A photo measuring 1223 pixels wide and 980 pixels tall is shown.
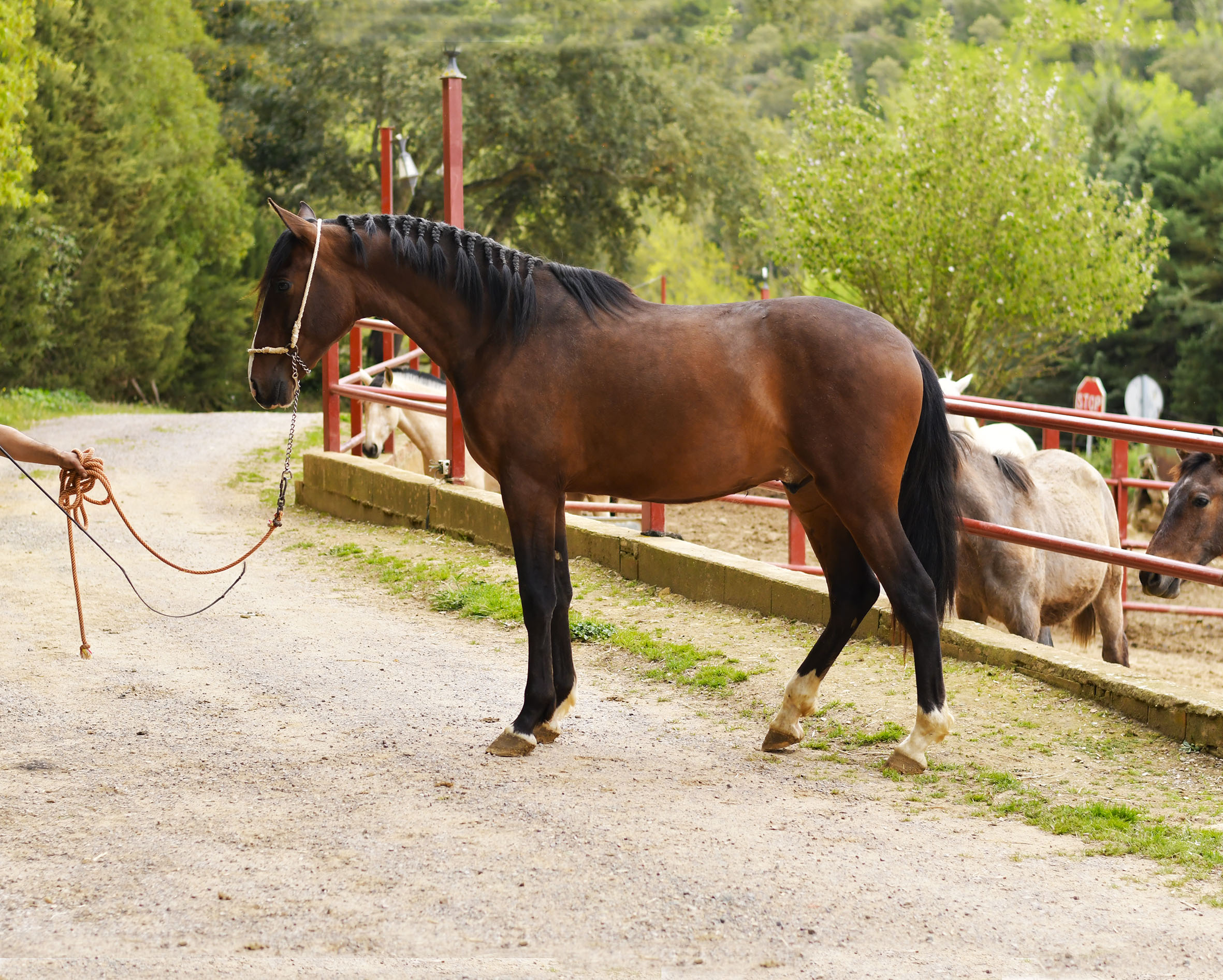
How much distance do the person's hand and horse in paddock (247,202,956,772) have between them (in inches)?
26.0

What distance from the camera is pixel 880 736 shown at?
15.8 ft

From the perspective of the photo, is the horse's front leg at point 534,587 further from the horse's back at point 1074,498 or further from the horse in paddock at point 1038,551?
the horse's back at point 1074,498

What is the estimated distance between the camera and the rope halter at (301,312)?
4.50m

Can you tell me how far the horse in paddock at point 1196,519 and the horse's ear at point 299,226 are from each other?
15.5ft

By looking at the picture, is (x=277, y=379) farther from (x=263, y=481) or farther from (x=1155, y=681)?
(x=263, y=481)

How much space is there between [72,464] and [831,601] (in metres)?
2.78

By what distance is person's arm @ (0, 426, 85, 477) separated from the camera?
171 inches

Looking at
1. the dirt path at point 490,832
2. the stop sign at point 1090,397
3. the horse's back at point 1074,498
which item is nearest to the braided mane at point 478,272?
the dirt path at point 490,832

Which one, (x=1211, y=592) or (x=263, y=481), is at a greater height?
(x=263, y=481)

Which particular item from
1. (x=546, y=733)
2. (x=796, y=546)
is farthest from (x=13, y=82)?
(x=546, y=733)

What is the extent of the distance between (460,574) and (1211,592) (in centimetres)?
1100

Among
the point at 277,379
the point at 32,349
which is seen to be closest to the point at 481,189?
the point at 32,349

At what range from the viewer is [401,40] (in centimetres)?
2870

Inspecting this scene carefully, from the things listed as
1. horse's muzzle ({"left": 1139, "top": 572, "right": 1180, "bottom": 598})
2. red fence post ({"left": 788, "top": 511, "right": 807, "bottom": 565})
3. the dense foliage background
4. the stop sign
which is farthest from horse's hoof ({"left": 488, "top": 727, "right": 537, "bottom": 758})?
the dense foliage background
